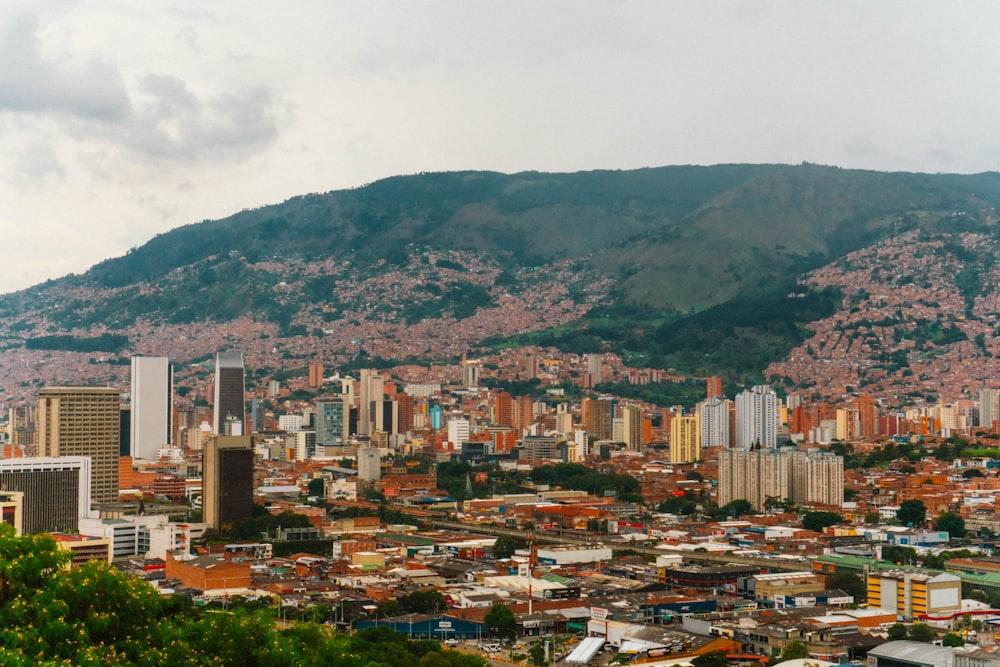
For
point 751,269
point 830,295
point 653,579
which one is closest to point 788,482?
point 653,579

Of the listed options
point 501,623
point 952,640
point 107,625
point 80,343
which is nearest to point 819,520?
point 501,623

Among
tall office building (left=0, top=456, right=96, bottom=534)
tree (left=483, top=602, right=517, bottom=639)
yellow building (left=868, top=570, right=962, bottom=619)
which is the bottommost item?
tree (left=483, top=602, right=517, bottom=639)

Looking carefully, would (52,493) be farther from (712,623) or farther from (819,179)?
(819,179)

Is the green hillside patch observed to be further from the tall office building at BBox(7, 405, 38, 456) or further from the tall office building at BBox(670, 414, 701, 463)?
the tall office building at BBox(670, 414, 701, 463)

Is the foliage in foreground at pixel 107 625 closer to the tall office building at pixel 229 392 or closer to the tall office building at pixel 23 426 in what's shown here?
the tall office building at pixel 23 426

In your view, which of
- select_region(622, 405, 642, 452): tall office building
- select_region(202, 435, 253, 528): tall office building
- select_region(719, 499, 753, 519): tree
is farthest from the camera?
select_region(622, 405, 642, 452): tall office building

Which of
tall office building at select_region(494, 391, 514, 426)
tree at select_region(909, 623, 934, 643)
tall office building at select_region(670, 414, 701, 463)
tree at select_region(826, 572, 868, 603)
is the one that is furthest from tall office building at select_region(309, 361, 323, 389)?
tree at select_region(909, 623, 934, 643)

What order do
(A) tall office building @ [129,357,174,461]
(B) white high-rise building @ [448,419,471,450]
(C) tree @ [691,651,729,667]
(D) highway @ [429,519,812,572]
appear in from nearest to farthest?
(C) tree @ [691,651,729,667] → (D) highway @ [429,519,812,572] → (A) tall office building @ [129,357,174,461] → (B) white high-rise building @ [448,419,471,450]
